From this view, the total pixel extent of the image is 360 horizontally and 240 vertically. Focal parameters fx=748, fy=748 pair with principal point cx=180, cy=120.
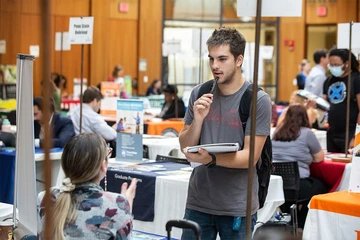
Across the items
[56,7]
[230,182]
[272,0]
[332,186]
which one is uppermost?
[56,7]

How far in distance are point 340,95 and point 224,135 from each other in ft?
11.6

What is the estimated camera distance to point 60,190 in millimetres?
2531

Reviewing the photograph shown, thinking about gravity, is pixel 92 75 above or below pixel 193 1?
below

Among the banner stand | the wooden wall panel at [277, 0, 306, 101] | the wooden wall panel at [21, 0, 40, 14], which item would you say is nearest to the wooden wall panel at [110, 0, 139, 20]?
the wooden wall panel at [21, 0, 40, 14]

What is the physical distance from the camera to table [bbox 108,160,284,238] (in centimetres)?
472

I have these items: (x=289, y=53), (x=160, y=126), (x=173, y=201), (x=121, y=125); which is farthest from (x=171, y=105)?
(x=289, y=53)

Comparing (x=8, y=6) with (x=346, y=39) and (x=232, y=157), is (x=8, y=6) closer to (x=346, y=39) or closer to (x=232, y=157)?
(x=346, y=39)

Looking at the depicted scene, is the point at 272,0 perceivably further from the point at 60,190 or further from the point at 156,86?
the point at 156,86

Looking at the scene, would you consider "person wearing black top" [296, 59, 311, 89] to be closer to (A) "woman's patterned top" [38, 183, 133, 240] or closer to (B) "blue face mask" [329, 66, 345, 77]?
(B) "blue face mask" [329, 66, 345, 77]

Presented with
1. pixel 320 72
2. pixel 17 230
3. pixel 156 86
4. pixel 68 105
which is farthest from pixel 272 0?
pixel 156 86

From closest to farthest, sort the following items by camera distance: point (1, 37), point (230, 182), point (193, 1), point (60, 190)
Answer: point (60, 190) → point (230, 182) → point (1, 37) → point (193, 1)

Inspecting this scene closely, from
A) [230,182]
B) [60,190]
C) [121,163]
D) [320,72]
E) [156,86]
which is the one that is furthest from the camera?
[156,86]

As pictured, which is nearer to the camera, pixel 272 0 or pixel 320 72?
pixel 272 0

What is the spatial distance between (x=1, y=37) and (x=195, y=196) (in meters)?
12.4
